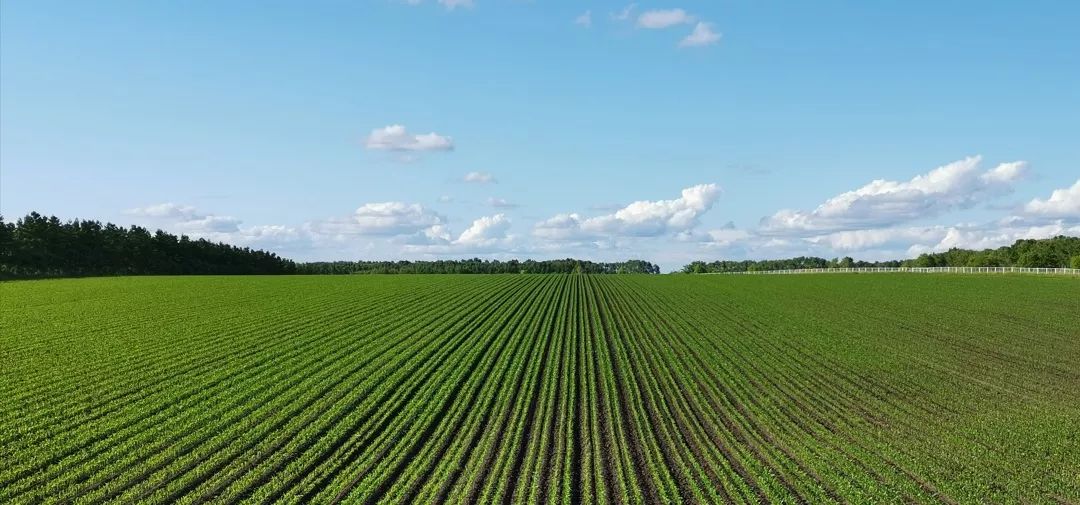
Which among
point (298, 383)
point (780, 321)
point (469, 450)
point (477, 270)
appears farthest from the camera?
point (477, 270)

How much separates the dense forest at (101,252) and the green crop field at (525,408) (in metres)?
48.2

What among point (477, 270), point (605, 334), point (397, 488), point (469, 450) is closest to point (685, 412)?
point (469, 450)

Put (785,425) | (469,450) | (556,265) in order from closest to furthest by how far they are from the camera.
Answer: (469,450), (785,425), (556,265)

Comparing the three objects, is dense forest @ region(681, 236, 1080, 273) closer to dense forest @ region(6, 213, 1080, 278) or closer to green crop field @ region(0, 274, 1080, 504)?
dense forest @ region(6, 213, 1080, 278)

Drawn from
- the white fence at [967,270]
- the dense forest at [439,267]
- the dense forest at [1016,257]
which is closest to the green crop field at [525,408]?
the white fence at [967,270]

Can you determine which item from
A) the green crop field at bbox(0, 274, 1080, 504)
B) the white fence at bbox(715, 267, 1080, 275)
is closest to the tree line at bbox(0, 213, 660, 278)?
the green crop field at bbox(0, 274, 1080, 504)

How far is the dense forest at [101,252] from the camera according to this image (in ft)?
283

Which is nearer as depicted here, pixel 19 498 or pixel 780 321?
pixel 19 498

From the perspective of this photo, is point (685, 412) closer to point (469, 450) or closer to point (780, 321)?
point (469, 450)

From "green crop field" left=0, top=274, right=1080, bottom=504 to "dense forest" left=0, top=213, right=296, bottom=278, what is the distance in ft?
Result: 158

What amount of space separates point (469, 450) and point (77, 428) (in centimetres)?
1023

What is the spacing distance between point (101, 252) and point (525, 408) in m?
93.5

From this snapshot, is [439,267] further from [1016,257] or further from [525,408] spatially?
[525,408]

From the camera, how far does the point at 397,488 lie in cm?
1628
